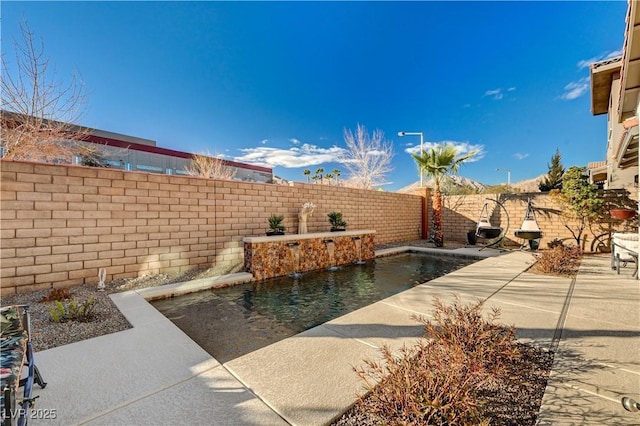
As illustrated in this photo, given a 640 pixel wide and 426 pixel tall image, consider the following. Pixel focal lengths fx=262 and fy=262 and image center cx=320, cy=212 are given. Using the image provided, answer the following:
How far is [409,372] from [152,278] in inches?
192

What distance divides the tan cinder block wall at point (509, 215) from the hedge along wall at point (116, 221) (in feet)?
25.1

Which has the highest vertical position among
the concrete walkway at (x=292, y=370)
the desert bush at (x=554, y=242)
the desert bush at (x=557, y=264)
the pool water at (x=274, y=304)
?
the desert bush at (x=554, y=242)

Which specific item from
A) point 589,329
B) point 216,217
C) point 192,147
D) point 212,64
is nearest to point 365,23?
point 212,64

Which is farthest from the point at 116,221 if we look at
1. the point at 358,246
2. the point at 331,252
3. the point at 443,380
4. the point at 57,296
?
the point at 358,246

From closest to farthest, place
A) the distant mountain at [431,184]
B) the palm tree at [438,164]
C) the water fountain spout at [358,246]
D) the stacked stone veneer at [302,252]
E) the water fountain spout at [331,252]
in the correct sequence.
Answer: the stacked stone veneer at [302,252] < the water fountain spout at [331,252] < the water fountain spout at [358,246] < the palm tree at [438,164] < the distant mountain at [431,184]

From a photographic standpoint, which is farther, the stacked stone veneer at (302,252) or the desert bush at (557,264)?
the stacked stone veneer at (302,252)

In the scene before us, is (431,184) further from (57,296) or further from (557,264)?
(57,296)

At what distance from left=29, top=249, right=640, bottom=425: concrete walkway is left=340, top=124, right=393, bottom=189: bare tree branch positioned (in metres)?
15.6

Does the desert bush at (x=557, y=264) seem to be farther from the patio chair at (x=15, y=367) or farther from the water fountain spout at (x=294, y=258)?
the patio chair at (x=15, y=367)

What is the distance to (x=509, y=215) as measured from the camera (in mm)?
9906

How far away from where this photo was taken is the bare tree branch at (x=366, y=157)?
17812 mm

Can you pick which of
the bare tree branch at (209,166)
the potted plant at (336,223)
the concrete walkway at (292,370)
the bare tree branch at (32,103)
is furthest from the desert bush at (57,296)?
the bare tree branch at (209,166)

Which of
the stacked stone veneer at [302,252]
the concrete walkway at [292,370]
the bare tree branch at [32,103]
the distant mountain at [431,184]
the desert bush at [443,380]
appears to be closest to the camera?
the desert bush at [443,380]

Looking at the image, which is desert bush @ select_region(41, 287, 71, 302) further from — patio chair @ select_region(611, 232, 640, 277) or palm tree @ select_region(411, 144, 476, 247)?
palm tree @ select_region(411, 144, 476, 247)
